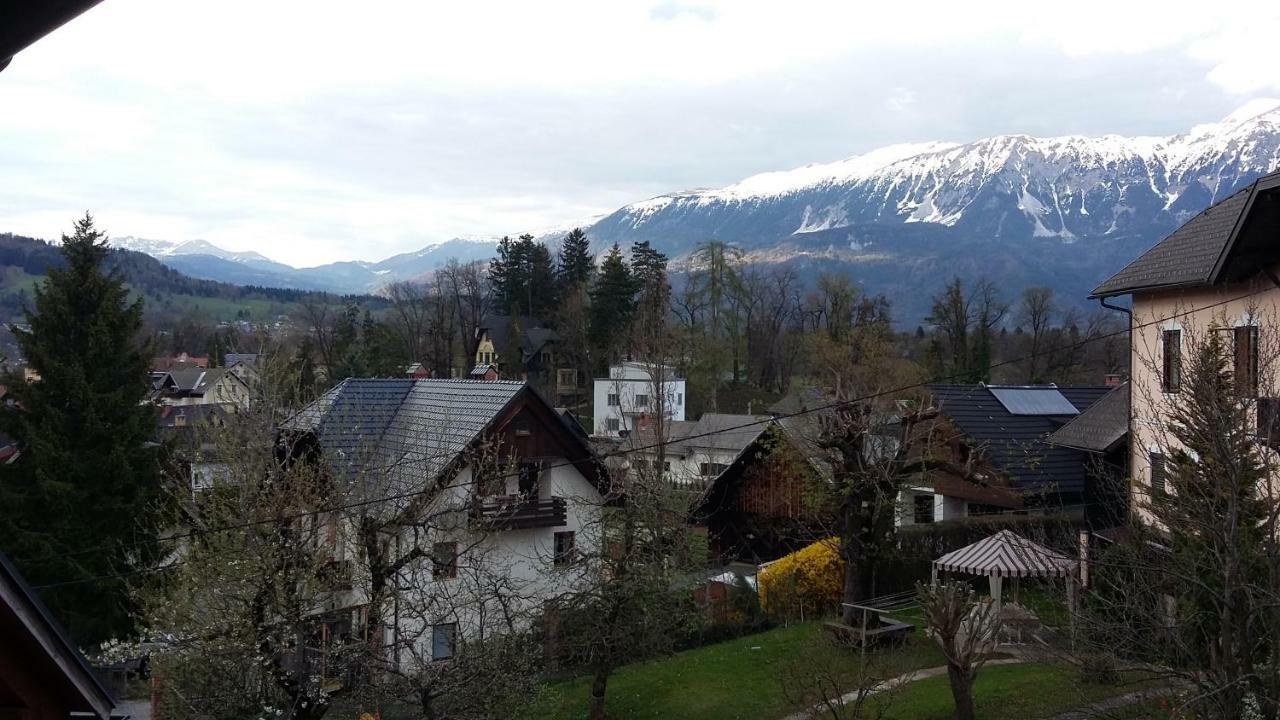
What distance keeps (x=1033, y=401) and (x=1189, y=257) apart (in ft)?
51.5

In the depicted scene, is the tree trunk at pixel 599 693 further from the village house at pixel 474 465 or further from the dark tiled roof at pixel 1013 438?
the dark tiled roof at pixel 1013 438

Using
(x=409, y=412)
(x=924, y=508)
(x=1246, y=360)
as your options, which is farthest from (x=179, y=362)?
(x=1246, y=360)

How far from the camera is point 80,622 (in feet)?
82.5

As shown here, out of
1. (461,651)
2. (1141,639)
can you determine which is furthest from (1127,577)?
(461,651)

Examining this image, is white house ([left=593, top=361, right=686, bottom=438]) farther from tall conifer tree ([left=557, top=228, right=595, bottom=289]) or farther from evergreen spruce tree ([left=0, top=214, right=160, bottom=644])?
evergreen spruce tree ([left=0, top=214, right=160, bottom=644])

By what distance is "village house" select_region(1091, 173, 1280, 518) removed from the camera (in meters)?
15.5

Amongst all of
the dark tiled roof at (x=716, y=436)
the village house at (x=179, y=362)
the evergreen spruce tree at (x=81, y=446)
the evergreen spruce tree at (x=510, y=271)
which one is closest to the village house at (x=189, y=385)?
the village house at (x=179, y=362)

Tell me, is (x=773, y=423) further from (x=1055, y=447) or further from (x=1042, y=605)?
(x=1055, y=447)

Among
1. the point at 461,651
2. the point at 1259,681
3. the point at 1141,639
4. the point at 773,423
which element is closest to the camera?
the point at 1259,681

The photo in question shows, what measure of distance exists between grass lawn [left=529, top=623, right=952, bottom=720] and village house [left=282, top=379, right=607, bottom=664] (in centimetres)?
234

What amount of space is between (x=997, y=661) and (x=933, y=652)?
1408mm

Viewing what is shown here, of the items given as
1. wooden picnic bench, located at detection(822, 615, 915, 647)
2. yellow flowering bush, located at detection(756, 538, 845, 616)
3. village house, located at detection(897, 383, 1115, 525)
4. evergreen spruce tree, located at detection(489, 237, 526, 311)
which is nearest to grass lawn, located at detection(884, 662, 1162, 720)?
wooden picnic bench, located at detection(822, 615, 915, 647)

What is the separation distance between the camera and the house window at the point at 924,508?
106 feet

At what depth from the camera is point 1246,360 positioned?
16.3m
